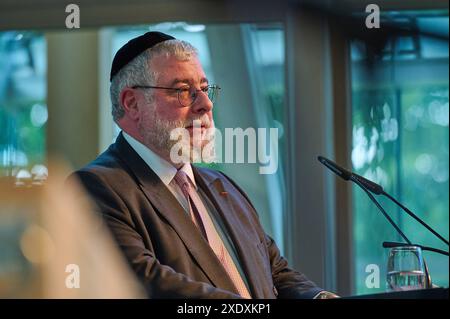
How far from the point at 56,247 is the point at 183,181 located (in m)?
0.49

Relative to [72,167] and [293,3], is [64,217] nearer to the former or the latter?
[72,167]

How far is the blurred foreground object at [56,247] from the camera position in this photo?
255cm

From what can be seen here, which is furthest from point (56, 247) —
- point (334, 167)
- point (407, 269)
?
point (407, 269)

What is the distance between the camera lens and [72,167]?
9.75ft

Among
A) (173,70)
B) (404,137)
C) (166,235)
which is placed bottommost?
(166,235)

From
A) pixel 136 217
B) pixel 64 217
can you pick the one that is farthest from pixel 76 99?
pixel 136 217

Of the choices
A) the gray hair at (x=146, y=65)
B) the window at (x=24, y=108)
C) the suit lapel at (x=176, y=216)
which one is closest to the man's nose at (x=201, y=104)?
the gray hair at (x=146, y=65)

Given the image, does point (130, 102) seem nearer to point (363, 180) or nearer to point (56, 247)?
point (56, 247)

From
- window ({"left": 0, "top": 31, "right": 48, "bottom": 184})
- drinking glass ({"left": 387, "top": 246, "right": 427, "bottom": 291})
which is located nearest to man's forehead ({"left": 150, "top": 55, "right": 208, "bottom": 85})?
window ({"left": 0, "top": 31, "right": 48, "bottom": 184})

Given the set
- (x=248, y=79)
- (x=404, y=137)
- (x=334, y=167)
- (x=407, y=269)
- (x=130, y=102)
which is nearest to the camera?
(x=407, y=269)

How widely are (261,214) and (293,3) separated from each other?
31.2 inches

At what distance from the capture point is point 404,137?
358 cm
